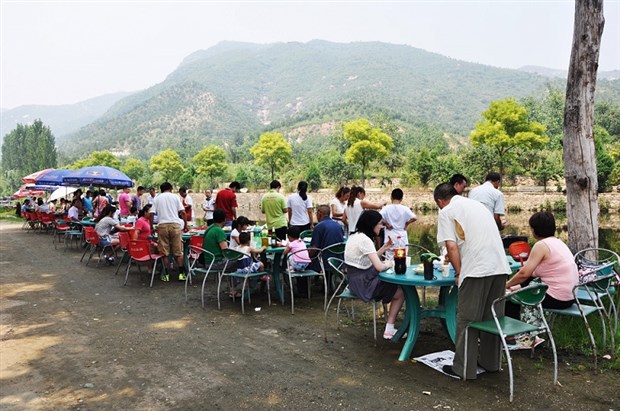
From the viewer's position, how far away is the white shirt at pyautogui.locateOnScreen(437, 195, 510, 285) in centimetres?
377

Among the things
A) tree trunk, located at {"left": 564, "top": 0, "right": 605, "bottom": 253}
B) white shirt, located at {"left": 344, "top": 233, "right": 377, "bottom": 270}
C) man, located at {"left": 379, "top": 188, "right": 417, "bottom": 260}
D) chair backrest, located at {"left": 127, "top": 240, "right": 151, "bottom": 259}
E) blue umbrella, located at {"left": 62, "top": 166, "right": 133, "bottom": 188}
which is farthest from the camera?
blue umbrella, located at {"left": 62, "top": 166, "right": 133, "bottom": 188}

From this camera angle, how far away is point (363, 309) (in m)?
6.20

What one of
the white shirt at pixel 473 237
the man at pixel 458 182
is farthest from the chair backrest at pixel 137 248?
the white shirt at pixel 473 237

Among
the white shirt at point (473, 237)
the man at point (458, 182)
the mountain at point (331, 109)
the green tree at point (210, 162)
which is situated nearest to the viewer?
the white shirt at point (473, 237)

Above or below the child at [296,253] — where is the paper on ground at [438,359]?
below

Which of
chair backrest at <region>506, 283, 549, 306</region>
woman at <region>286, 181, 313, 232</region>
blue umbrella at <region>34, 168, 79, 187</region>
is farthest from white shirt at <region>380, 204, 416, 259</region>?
blue umbrella at <region>34, 168, 79, 187</region>

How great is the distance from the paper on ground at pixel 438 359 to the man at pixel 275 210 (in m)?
4.23

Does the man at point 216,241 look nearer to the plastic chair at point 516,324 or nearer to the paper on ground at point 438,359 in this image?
the paper on ground at point 438,359

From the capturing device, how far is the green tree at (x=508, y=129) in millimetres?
29234

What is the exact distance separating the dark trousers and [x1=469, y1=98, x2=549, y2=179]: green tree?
27496 millimetres

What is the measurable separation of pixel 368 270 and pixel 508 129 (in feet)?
93.0

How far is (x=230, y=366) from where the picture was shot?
14.3 feet

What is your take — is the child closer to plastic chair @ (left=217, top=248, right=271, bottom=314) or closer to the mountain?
plastic chair @ (left=217, top=248, right=271, bottom=314)

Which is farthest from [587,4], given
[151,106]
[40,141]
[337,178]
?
[151,106]
